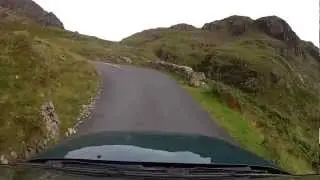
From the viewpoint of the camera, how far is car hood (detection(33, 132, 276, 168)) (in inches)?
210

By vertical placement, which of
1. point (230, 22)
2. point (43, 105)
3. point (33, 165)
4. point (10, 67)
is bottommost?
point (33, 165)

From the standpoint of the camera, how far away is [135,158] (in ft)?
17.1

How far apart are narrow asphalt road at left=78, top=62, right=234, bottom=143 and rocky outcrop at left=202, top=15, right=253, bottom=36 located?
115687mm

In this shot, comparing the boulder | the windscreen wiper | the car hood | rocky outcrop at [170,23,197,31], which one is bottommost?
the windscreen wiper

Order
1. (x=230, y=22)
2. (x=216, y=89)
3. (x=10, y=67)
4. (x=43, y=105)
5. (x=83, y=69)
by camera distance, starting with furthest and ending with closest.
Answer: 1. (x=230, y=22)
2. (x=83, y=69)
3. (x=216, y=89)
4. (x=10, y=67)
5. (x=43, y=105)

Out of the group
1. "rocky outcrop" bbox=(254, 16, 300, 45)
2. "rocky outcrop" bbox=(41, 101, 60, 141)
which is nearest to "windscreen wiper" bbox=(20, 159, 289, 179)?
"rocky outcrop" bbox=(41, 101, 60, 141)

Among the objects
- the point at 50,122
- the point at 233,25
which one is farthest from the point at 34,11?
the point at 50,122

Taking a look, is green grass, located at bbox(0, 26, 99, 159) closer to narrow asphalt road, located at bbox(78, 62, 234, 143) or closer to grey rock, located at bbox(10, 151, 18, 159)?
grey rock, located at bbox(10, 151, 18, 159)

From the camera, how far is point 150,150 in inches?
221

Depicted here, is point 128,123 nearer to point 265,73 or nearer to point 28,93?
point 28,93

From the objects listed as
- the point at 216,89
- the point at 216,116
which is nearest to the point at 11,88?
the point at 216,116

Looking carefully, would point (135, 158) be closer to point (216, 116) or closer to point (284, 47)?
point (216, 116)

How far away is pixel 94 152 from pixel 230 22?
148 meters

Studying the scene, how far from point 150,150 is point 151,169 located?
947 millimetres
